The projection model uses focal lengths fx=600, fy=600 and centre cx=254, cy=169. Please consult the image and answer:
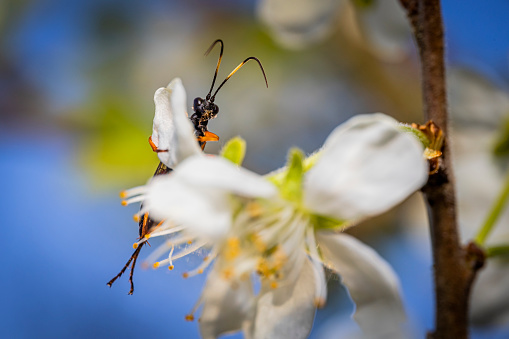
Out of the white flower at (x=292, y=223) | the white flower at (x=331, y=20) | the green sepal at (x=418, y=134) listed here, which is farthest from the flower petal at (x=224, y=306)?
the white flower at (x=331, y=20)

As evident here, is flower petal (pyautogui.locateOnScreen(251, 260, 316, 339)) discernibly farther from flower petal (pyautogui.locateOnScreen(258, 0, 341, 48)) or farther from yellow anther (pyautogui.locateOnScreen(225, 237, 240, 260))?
flower petal (pyautogui.locateOnScreen(258, 0, 341, 48))

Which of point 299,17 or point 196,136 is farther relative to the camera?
point 299,17

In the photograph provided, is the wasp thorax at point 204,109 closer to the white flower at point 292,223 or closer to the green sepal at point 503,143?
the white flower at point 292,223

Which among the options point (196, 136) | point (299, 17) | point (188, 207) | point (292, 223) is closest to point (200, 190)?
point (188, 207)

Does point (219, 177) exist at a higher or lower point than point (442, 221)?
higher

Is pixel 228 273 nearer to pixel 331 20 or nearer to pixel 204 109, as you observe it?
pixel 204 109

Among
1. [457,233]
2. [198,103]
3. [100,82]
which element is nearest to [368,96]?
[100,82]

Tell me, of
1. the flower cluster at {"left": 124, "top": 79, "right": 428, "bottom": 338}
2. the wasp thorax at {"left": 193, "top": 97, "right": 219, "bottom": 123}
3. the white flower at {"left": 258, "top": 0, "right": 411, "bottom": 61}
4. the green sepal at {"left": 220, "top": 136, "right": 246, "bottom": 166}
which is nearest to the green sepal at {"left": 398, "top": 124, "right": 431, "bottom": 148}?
the flower cluster at {"left": 124, "top": 79, "right": 428, "bottom": 338}
